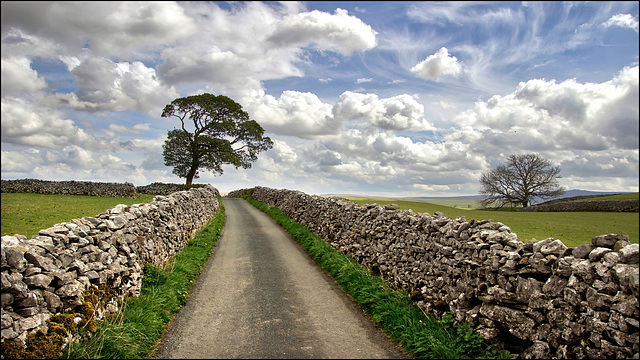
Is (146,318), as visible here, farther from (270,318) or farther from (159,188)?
(159,188)

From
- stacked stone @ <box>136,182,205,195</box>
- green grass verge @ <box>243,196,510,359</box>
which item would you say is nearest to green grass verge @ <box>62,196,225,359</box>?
green grass verge @ <box>243,196,510,359</box>

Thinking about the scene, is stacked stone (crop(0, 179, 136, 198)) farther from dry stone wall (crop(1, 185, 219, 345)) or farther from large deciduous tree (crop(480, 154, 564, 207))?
large deciduous tree (crop(480, 154, 564, 207))

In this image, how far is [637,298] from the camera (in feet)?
13.6

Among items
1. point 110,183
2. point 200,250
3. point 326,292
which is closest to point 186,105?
point 110,183

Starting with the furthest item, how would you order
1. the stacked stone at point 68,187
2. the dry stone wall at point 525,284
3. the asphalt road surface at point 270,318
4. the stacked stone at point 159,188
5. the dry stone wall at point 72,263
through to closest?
1. the stacked stone at point 159,188
2. the stacked stone at point 68,187
3. the asphalt road surface at point 270,318
4. the dry stone wall at point 72,263
5. the dry stone wall at point 525,284

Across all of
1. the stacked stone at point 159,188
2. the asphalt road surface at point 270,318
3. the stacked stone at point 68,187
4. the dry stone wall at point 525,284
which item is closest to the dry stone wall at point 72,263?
the asphalt road surface at point 270,318

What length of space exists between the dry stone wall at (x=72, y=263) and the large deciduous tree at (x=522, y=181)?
45.6m

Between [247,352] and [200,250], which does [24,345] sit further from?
[200,250]

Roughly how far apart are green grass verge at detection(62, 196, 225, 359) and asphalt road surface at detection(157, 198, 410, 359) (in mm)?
237

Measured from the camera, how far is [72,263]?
19.9 feet

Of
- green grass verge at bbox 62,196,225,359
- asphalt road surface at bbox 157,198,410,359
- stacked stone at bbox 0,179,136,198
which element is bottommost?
asphalt road surface at bbox 157,198,410,359

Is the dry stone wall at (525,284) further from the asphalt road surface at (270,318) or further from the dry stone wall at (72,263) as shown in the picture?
the dry stone wall at (72,263)

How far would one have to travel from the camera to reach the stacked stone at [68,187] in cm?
3316

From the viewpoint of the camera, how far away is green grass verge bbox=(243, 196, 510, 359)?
5.94 meters
